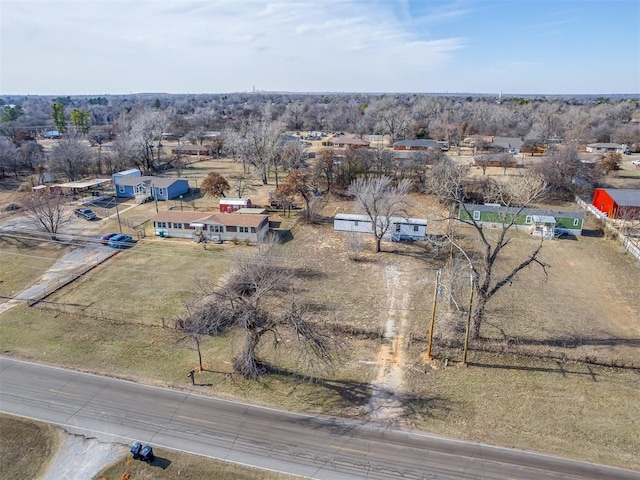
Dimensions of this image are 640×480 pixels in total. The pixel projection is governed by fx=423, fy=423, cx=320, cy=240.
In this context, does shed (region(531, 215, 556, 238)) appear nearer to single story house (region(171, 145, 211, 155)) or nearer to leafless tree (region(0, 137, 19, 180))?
single story house (region(171, 145, 211, 155))

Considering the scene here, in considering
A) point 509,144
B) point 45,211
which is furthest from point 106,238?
point 509,144

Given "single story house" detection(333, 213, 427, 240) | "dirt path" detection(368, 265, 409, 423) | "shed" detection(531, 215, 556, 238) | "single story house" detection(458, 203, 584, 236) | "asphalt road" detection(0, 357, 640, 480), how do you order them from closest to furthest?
"asphalt road" detection(0, 357, 640, 480)
"dirt path" detection(368, 265, 409, 423)
"single story house" detection(333, 213, 427, 240)
"shed" detection(531, 215, 556, 238)
"single story house" detection(458, 203, 584, 236)

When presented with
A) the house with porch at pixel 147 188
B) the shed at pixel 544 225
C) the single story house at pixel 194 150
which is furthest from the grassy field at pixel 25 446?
the single story house at pixel 194 150

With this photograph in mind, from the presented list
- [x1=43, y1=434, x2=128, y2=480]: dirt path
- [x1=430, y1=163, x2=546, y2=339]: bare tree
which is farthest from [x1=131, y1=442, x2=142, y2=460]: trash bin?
[x1=430, y1=163, x2=546, y2=339]: bare tree

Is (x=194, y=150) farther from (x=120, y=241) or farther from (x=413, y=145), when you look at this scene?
(x=120, y=241)

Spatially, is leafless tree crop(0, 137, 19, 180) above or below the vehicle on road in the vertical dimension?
above

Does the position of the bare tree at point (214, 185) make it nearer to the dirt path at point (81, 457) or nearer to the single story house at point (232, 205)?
the single story house at point (232, 205)
